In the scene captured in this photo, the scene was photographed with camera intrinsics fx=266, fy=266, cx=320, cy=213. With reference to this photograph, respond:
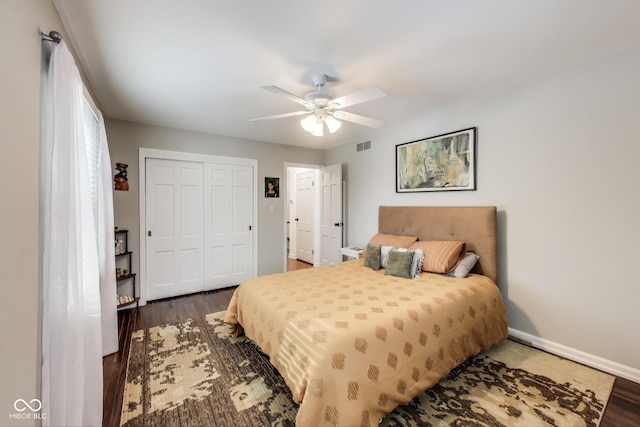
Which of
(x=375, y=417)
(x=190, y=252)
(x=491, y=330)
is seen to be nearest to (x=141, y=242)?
(x=190, y=252)

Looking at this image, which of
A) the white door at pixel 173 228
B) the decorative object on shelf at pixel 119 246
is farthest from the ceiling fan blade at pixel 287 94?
the decorative object on shelf at pixel 119 246

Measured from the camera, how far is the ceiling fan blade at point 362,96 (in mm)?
1952

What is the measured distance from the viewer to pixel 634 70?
1.99m

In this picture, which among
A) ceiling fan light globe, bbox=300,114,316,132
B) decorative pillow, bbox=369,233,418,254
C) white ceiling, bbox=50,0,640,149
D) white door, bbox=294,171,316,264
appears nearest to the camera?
white ceiling, bbox=50,0,640,149

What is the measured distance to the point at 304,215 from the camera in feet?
20.5

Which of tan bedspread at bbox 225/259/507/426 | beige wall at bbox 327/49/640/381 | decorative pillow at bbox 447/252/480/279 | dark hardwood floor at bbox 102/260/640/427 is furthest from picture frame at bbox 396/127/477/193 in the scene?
dark hardwood floor at bbox 102/260/640/427

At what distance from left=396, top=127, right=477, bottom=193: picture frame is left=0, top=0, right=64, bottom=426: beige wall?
3.41 m

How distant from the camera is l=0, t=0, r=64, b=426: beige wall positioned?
0.99 m

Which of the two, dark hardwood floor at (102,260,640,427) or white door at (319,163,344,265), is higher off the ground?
white door at (319,163,344,265)

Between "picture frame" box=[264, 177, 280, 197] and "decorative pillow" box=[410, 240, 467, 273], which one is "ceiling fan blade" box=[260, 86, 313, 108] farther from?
"picture frame" box=[264, 177, 280, 197]

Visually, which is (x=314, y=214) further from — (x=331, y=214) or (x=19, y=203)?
(x=19, y=203)

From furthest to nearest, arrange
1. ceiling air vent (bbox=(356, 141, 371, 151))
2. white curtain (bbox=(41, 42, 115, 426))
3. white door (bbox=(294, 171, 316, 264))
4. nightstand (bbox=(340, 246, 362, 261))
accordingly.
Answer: white door (bbox=(294, 171, 316, 264)) → ceiling air vent (bbox=(356, 141, 371, 151)) → nightstand (bbox=(340, 246, 362, 261)) → white curtain (bbox=(41, 42, 115, 426))

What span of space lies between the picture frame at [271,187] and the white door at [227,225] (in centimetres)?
24

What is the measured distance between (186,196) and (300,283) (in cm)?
250
